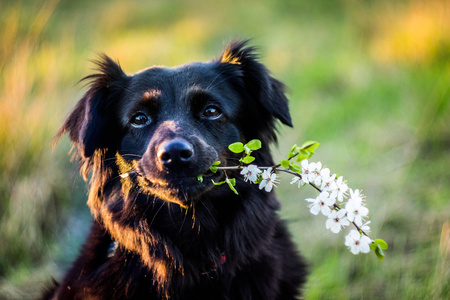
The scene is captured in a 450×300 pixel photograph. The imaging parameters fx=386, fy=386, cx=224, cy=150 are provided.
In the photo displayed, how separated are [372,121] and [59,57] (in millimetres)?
4594

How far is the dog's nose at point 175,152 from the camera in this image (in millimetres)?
1990

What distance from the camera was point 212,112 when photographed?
8.32ft

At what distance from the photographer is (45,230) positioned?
4.09 metres

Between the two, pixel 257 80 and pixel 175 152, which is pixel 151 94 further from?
pixel 257 80

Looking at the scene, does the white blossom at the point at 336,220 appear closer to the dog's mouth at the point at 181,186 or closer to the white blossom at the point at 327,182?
the white blossom at the point at 327,182

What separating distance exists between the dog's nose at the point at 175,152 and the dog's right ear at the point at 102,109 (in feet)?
2.30

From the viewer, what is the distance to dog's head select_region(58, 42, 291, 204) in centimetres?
231

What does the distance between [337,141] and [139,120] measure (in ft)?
12.5

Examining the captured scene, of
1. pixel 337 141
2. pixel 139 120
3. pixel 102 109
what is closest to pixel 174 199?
pixel 139 120

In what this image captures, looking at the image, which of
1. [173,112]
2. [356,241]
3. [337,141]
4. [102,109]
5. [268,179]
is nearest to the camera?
[356,241]

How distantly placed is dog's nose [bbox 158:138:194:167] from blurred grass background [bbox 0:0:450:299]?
1.13m

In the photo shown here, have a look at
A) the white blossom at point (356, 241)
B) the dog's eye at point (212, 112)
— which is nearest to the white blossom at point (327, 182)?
Result: the white blossom at point (356, 241)

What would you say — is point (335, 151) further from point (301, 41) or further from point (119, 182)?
point (301, 41)

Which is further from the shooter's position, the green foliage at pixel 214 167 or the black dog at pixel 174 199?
the black dog at pixel 174 199
